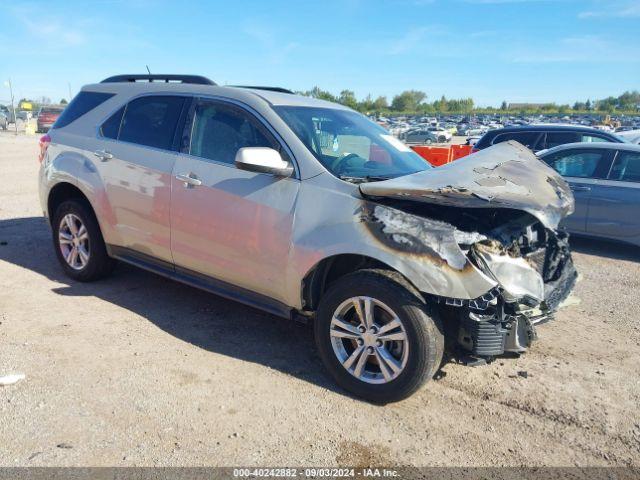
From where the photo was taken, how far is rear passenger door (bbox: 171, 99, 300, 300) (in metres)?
3.64

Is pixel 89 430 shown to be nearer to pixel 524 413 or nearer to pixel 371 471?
pixel 371 471

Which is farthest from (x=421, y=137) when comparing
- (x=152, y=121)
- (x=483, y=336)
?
(x=483, y=336)

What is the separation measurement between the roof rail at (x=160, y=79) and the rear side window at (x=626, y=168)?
560cm

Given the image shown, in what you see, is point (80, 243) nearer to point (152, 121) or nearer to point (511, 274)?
point (152, 121)

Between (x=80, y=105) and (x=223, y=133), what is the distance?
6.79ft

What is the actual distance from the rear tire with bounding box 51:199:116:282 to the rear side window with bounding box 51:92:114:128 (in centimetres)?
83

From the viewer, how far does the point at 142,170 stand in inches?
174

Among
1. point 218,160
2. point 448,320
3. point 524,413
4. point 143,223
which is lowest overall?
point 524,413

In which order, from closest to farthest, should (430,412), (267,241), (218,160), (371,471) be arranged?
(371,471)
(430,412)
(267,241)
(218,160)

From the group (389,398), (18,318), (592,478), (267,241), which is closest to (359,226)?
(267,241)

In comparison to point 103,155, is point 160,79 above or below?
above

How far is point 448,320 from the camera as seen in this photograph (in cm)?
328

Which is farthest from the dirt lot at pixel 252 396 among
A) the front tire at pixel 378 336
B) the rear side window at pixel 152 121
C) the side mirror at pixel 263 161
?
the rear side window at pixel 152 121

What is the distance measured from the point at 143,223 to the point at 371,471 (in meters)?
2.82
